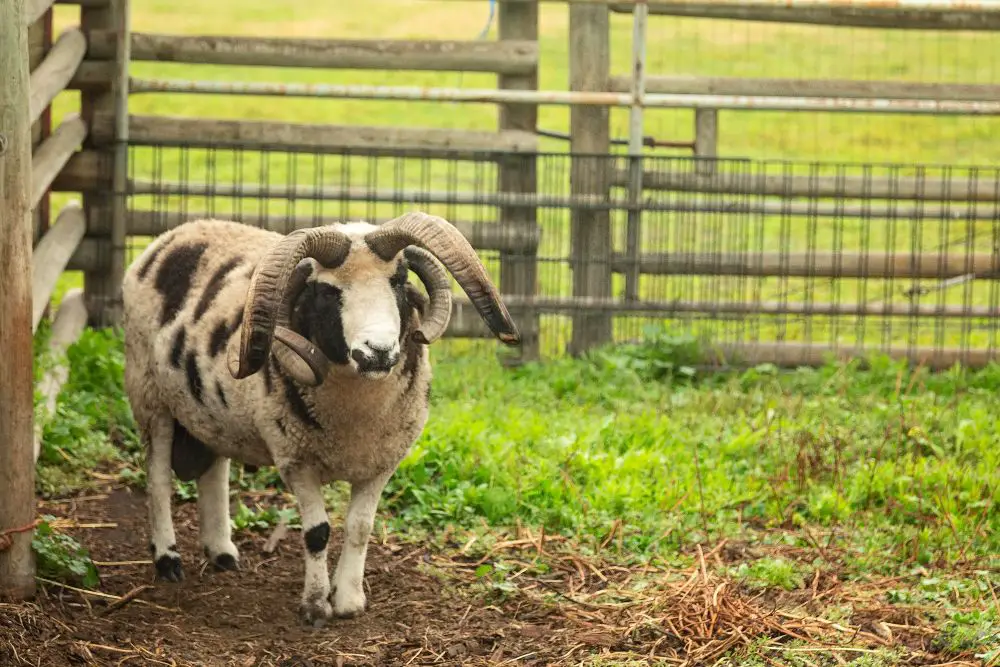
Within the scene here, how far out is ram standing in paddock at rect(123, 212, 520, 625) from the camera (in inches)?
222

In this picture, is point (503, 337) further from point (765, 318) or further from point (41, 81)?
point (765, 318)

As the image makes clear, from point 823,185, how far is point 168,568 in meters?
6.01

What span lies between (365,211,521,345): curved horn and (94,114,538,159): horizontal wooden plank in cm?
452

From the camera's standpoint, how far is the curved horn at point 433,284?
5.92 meters

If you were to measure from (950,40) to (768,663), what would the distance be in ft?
73.0

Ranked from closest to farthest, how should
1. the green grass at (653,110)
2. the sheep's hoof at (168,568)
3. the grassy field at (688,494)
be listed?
the grassy field at (688,494), the sheep's hoof at (168,568), the green grass at (653,110)

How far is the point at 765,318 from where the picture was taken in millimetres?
11398

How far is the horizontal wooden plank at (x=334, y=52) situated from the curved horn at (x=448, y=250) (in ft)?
15.9

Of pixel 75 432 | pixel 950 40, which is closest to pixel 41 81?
pixel 75 432

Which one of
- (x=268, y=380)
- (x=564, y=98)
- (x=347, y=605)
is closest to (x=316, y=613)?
(x=347, y=605)

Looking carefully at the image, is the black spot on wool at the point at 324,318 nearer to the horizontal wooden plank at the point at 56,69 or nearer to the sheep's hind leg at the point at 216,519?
the sheep's hind leg at the point at 216,519

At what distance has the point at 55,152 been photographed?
359 inches

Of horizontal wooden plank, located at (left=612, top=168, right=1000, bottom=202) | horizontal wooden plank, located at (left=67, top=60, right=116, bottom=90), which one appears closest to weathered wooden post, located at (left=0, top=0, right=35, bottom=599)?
horizontal wooden plank, located at (left=67, top=60, right=116, bottom=90)

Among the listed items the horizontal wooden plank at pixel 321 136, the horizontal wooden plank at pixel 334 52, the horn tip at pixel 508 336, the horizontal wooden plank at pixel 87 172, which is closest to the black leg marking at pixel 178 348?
the horn tip at pixel 508 336
